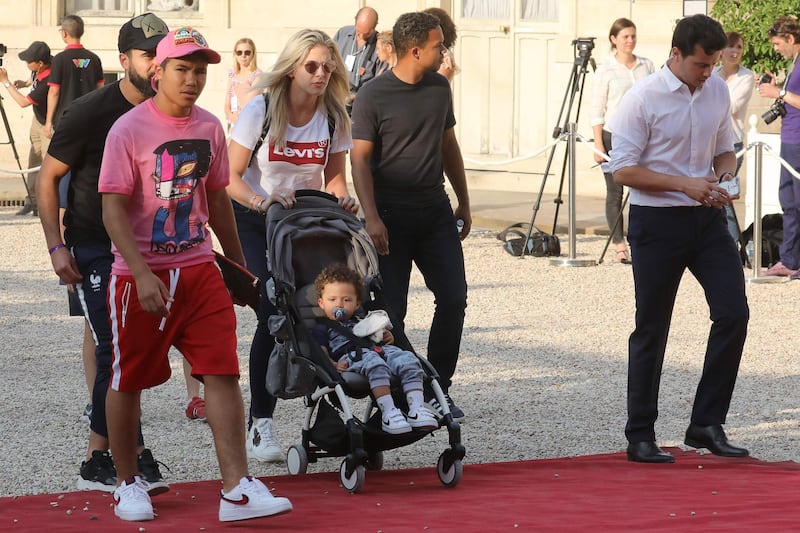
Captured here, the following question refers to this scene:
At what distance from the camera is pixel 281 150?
260 inches

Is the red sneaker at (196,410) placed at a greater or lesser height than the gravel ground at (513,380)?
greater

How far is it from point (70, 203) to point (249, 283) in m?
0.88

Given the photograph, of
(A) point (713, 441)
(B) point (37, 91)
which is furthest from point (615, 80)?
(A) point (713, 441)

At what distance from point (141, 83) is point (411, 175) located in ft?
5.40

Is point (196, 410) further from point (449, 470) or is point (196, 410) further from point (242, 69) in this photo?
point (242, 69)

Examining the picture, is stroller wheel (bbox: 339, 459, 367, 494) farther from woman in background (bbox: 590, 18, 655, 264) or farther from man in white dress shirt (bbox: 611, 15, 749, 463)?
woman in background (bbox: 590, 18, 655, 264)

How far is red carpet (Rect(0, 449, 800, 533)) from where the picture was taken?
17.0 ft

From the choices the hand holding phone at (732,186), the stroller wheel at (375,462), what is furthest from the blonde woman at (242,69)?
the stroller wheel at (375,462)

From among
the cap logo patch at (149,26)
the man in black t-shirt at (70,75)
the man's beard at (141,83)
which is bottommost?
the man in black t-shirt at (70,75)

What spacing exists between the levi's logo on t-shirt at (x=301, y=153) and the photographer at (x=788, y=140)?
6370mm

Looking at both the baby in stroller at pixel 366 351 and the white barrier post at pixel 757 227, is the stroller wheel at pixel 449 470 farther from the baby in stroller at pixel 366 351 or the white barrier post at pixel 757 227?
the white barrier post at pixel 757 227

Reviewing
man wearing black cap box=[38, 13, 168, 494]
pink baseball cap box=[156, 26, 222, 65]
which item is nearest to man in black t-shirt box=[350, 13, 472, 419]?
man wearing black cap box=[38, 13, 168, 494]

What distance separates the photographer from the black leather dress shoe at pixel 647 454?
6.45 meters

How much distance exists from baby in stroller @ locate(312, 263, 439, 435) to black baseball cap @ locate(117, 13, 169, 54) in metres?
1.24
